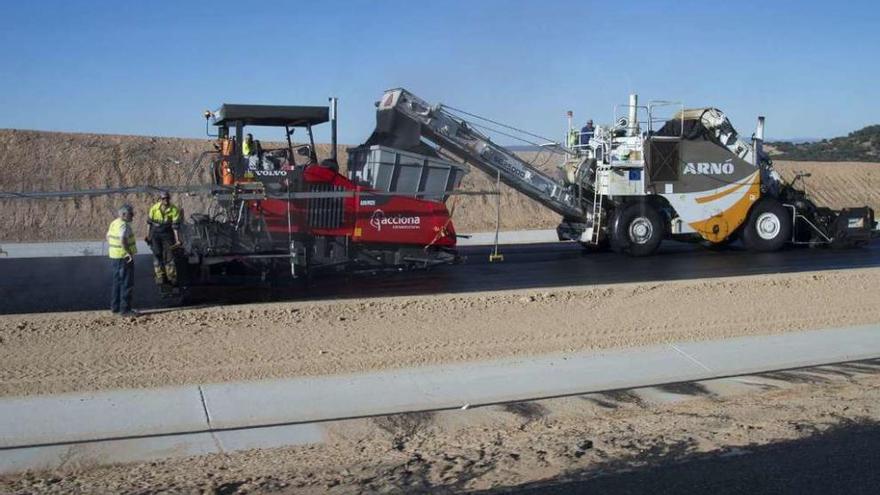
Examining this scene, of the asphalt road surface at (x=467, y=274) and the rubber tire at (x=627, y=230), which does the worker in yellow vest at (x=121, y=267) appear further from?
the rubber tire at (x=627, y=230)

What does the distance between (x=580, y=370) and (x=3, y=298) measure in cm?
→ 920

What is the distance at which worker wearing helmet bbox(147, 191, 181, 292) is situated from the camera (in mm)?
13852

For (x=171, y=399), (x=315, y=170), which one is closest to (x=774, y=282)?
(x=315, y=170)

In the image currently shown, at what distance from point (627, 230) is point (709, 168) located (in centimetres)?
243

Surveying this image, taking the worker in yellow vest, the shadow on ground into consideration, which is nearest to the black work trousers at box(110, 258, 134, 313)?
the worker in yellow vest

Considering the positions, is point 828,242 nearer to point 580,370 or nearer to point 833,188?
point 580,370

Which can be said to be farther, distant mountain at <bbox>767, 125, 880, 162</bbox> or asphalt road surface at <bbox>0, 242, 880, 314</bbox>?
distant mountain at <bbox>767, 125, 880, 162</bbox>

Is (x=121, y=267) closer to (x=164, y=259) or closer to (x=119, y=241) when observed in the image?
(x=119, y=241)

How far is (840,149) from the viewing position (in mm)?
65625

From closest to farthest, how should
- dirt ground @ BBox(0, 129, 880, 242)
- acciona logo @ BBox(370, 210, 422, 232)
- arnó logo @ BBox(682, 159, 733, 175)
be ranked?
acciona logo @ BBox(370, 210, 422, 232) → arnó logo @ BBox(682, 159, 733, 175) → dirt ground @ BBox(0, 129, 880, 242)

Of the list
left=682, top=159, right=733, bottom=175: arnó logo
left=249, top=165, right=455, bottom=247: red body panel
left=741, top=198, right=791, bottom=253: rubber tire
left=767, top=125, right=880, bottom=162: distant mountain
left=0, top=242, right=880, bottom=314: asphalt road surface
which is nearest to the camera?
left=0, top=242, right=880, bottom=314: asphalt road surface

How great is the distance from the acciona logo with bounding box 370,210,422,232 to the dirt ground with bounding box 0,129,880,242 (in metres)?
11.4

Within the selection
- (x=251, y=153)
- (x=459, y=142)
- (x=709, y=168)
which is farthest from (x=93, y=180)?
(x=709, y=168)

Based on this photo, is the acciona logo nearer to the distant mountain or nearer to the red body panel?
the red body panel
